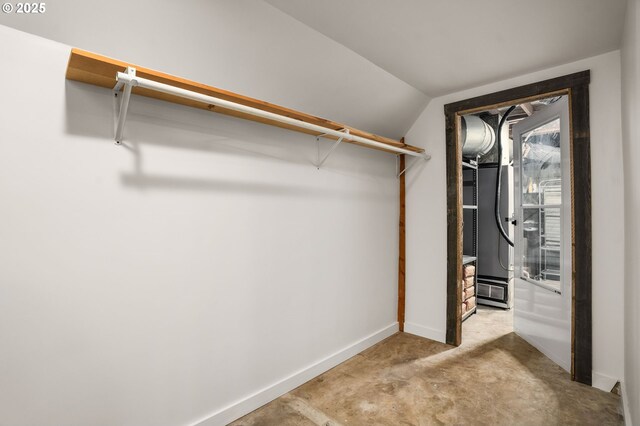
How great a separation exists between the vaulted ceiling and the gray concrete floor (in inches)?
88.3

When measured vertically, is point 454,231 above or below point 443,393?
above

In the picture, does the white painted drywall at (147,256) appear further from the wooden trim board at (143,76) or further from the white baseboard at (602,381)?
the white baseboard at (602,381)

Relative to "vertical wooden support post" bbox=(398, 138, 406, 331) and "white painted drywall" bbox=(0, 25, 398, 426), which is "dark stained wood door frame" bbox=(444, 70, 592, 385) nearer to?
"vertical wooden support post" bbox=(398, 138, 406, 331)

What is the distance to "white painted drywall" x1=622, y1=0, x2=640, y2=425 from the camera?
144cm

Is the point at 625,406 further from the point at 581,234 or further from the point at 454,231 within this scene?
the point at 454,231

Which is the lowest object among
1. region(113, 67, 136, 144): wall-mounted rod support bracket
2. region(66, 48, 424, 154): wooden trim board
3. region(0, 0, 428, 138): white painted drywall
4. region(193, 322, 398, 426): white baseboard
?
region(193, 322, 398, 426): white baseboard

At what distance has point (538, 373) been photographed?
92.7 inches

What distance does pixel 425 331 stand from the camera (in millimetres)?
3006

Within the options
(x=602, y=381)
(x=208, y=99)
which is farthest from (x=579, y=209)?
(x=208, y=99)

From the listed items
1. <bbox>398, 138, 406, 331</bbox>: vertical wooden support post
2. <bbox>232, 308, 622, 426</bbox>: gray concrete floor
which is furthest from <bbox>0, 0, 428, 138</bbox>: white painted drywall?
<bbox>232, 308, 622, 426</bbox>: gray concrete floor

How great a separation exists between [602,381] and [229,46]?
122 inches

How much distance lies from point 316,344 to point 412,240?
1399mm

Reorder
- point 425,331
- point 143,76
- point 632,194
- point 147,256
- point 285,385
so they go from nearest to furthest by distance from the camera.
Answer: point 143,76 < point 147,256 < point 632,194 < point 285,385 < point 425,331

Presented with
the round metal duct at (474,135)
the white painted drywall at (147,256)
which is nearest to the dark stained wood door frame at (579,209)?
the round metal duct at (474,135)
